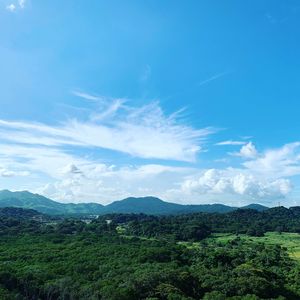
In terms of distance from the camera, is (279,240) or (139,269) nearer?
(139,269)

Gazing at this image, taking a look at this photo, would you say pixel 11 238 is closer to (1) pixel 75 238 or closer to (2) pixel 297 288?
(1) pixel 75 238

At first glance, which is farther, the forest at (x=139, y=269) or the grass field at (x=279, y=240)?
the grass field at (x=279, y=240)

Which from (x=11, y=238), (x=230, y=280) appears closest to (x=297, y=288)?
(x=230, y=280)

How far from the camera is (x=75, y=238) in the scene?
92875 mm

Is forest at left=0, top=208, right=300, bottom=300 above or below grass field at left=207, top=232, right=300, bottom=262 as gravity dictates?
below

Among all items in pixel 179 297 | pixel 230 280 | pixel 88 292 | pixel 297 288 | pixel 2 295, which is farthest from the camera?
pixel 297 288

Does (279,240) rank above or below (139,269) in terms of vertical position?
above

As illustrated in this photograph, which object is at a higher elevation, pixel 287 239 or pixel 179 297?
pixel 287 239

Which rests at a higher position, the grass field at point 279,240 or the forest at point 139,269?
the grass field at point 279,240

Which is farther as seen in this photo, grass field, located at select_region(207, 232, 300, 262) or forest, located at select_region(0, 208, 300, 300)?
grass field, located at select_region(207, 232, 300, 262)

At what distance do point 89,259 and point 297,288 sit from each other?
101 feet

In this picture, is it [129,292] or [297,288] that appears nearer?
[129,292]

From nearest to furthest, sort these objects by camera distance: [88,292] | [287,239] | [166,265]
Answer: [88,292]
[166,265]
[287,239]

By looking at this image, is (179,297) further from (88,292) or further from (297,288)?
(297,288)
